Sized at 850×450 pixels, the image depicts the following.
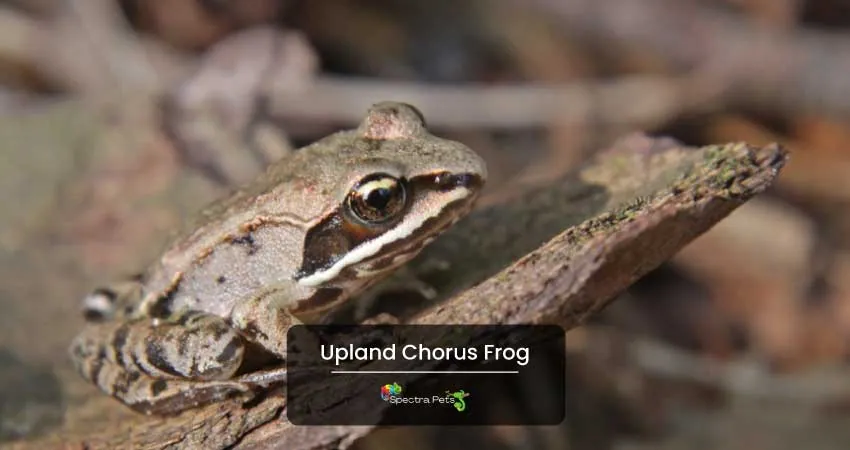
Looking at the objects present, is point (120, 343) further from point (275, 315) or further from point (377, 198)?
point (377, 198)

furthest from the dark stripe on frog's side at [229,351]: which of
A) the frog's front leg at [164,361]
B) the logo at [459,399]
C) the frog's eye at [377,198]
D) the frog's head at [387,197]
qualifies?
the logo at [459,399]

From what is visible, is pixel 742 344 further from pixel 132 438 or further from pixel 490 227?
pixel 132 438

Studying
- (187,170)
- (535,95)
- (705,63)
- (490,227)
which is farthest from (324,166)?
(705,63)

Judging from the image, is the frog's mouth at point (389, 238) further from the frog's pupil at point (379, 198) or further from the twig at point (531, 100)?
the twig at point (531, 100)

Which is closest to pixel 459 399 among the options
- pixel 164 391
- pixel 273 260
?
pixel 273 260

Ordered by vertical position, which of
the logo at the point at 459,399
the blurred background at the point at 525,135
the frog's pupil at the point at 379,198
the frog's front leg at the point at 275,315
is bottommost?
the logo at the point at 459,399

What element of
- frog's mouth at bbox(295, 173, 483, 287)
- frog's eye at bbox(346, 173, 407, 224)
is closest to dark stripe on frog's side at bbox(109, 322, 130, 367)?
frog's mouth at bbox(295, 173, 483, 287)

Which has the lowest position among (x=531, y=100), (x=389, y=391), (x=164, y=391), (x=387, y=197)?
(x=389, y=391)

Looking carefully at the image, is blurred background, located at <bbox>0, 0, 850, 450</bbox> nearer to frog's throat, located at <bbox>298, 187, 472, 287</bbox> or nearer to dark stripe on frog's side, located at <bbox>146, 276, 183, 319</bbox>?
dark stripe on frog's side, located at <bbox>146, 276, 183, 319</bbox>
